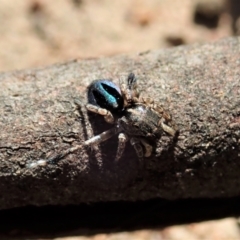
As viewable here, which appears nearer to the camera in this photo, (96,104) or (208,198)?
(96,104)

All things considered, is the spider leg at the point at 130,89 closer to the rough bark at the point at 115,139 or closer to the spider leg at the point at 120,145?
the rough bark at the point at 115,139

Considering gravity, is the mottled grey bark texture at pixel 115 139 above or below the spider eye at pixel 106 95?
below

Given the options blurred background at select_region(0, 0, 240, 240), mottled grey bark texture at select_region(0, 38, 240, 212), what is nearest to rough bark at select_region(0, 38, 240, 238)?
mottled grey bark texture at select_region(0, 38, 240, 212)

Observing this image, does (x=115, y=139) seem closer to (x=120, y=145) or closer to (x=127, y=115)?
(x=120, y=145)

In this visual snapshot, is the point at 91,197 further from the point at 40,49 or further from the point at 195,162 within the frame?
the point at 40,49

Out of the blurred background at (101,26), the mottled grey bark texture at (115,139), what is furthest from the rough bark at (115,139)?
the blurred background at (101,26)

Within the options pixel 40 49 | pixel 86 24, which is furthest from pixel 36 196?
pixel 86 24
